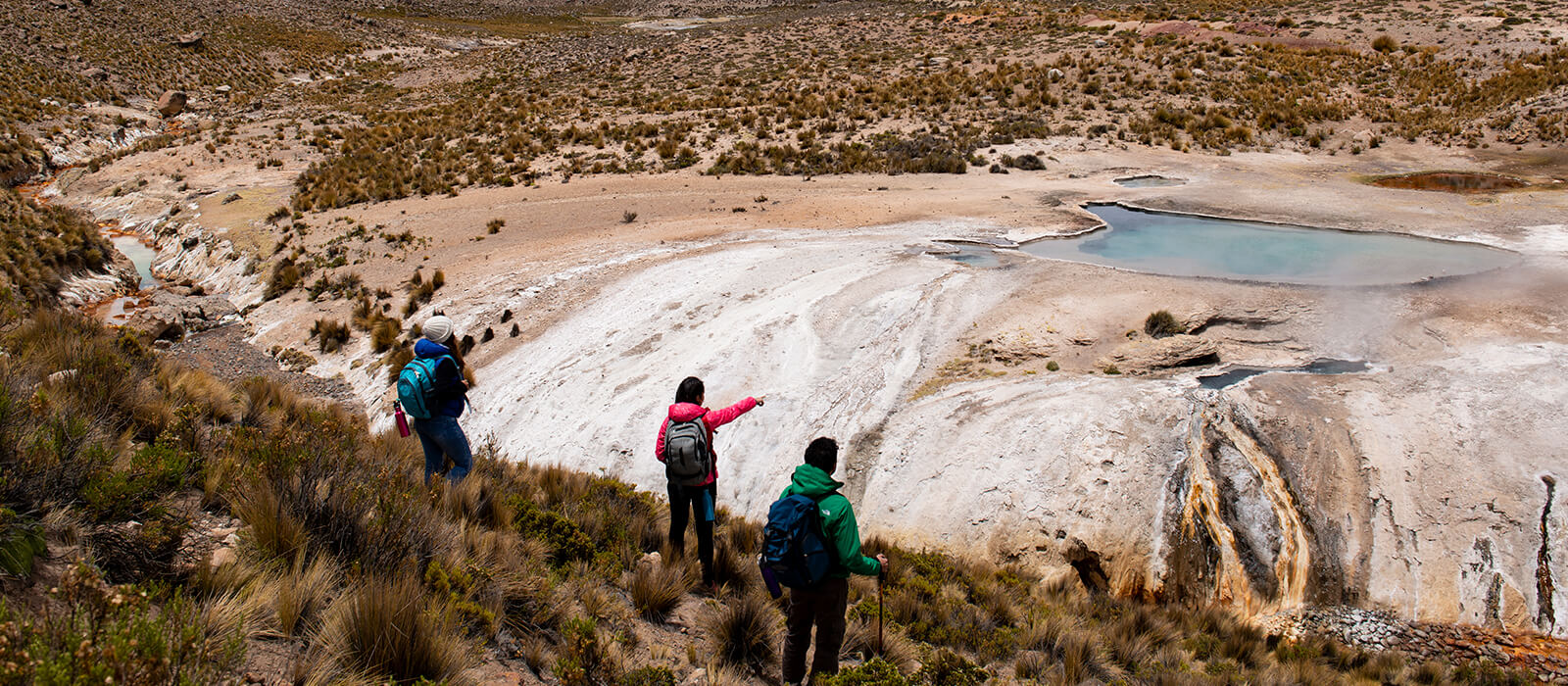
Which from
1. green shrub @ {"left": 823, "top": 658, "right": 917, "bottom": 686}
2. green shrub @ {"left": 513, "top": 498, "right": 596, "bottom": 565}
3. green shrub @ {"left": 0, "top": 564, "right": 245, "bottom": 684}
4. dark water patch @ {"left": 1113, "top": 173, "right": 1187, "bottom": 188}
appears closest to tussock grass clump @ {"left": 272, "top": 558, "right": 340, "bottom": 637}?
green shrub @ {"left": 0, "top": 564, "right": 245, "bottom": 684}

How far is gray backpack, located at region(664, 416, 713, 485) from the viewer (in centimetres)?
600

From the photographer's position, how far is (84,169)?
31.0 metres

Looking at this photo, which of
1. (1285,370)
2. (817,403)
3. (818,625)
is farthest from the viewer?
(817,403)

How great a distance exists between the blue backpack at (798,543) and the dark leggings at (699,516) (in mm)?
1751

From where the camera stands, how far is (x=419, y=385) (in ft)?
21.7

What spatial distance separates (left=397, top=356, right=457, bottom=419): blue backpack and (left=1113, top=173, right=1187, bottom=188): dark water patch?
20.7 m

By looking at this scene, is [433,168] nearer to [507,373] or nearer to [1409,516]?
[507,373]

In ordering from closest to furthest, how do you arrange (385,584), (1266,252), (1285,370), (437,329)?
(385,584) < (437,329) < (1285,370) < (1266,252)

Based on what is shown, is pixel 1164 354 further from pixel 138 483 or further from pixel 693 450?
pixel 138 483

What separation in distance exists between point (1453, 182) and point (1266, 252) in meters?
12.3

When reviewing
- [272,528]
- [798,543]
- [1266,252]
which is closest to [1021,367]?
[798,543]

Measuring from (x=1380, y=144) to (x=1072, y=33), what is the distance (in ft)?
77.2

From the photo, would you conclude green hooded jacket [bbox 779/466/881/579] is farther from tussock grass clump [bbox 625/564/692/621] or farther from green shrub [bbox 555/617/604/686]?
tussock grass clump [bbox 625/564/692/621]

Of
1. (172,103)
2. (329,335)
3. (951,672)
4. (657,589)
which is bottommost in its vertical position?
(329,335)
